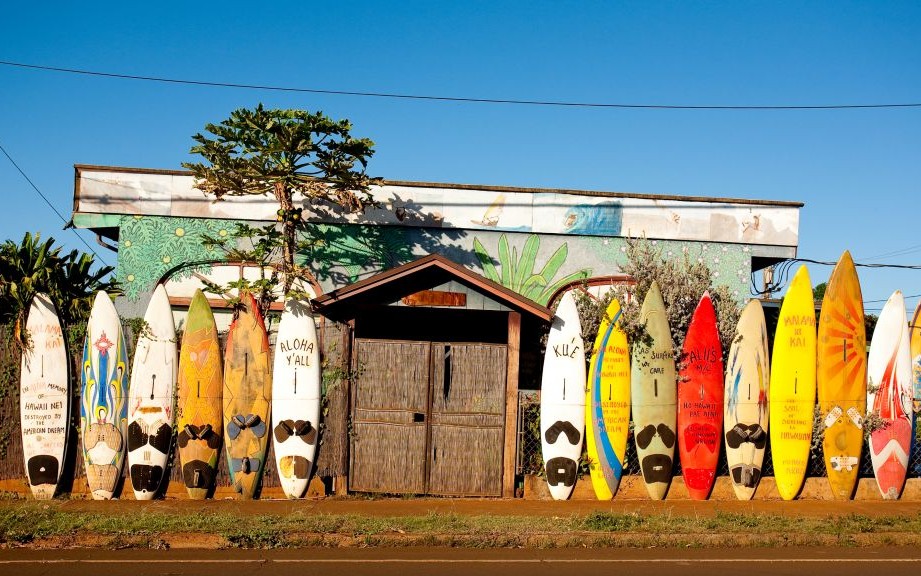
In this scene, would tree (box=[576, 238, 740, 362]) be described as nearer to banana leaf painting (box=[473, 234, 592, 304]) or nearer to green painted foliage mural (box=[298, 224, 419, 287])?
banana leaf painting (box=[473, 234, 592, 304])

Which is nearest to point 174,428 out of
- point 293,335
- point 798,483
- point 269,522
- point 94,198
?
point 293,335

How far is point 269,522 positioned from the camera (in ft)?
28.2

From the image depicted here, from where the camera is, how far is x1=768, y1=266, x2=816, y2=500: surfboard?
11.4 m

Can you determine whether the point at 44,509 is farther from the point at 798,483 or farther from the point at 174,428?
the point at 798,483

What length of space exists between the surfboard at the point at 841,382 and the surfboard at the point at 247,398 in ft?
22.7

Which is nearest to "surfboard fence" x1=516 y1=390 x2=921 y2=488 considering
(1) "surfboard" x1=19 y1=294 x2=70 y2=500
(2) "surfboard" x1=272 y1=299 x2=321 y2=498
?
(2) "surfboard" x1=272 y1=299 x2=321 y2=498

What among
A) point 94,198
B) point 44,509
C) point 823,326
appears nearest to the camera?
point 44,509

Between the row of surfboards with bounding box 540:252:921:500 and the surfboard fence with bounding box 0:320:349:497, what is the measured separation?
2.49 m

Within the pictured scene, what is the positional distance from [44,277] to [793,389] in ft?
38.9

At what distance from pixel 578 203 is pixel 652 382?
5586mm

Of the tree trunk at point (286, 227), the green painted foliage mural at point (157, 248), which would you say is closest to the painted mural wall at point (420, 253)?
the green painted foliage mural at point (157, 248)

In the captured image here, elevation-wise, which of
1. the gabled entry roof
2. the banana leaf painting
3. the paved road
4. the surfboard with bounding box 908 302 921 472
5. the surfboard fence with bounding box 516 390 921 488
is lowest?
A: the paved road

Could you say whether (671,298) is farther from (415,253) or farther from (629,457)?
(415,253)

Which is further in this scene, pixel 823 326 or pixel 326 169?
pixel 326 169
